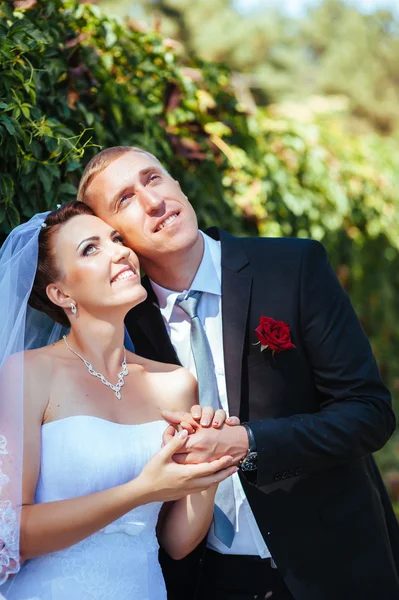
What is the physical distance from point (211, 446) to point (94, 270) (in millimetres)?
668

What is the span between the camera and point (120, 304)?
225 cm

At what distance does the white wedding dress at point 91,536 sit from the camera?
6.74 ft

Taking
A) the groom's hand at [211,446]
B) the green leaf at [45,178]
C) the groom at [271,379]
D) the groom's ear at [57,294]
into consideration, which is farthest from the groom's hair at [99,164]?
the groom's hand at [211,446]

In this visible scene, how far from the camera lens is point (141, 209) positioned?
2.50 metres

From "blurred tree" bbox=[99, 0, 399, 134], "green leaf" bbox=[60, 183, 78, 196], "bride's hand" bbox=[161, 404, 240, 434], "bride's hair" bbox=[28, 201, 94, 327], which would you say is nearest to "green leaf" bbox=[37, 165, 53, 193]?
"green leaf" bbox=[60, 183, 78, 196]

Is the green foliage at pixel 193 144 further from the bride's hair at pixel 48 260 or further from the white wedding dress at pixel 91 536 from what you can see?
the white wedding dress at pixel 91 536

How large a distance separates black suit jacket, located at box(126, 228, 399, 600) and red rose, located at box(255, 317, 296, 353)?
0.07 meters

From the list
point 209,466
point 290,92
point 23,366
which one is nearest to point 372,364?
point 209,466

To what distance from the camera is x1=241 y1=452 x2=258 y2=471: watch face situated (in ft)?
7.21

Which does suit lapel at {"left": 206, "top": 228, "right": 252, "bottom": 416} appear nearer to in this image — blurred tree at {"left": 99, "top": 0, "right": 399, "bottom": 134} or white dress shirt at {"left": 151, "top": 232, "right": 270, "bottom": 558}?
white dress shirt at {"left": 151, "top": 232, "right": 270, "bottom": 558}

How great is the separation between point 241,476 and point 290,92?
21239 millimetres

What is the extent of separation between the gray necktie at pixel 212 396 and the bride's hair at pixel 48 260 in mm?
471

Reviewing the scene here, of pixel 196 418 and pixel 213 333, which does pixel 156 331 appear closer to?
pixel 213 333

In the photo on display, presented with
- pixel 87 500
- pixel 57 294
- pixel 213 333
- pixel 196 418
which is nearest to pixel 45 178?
pixel 57 294
